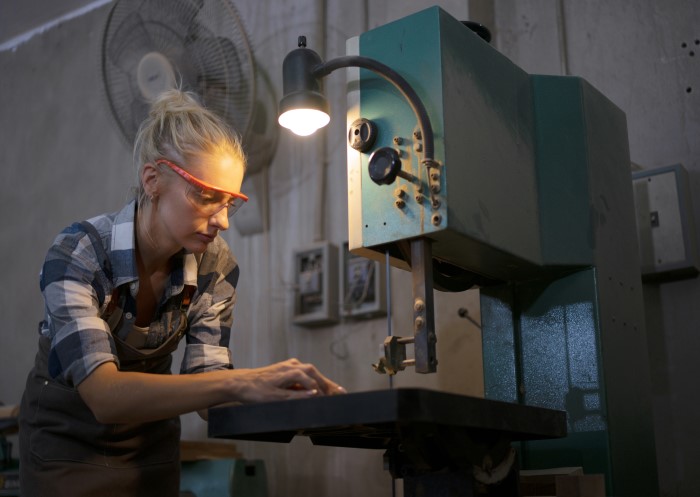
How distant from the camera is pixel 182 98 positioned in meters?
1.69

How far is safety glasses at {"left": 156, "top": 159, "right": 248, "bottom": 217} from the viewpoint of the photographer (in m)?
1.51

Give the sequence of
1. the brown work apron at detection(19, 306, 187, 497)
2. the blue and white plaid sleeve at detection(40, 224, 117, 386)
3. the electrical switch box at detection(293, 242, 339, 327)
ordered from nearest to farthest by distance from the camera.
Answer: the blue and white plaid sleeve at detection(40, 224, 117, 386) → the brown work apron at detection(19, 306, 187, 497) → the electrical switch box at detection(293, 242, 339, 327)

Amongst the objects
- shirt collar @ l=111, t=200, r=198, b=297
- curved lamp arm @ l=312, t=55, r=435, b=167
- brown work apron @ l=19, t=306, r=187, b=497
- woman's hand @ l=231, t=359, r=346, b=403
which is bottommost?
brown work apron @ l=19, t=306, r=187, b=497

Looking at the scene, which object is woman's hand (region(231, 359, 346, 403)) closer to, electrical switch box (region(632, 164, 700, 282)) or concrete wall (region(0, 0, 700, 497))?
concrete wall (region(0, 0, 700, 497))

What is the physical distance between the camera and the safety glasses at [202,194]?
1.51 meters

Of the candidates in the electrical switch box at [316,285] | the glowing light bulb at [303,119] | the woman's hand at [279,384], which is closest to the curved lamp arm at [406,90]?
the glowing light bulb at [303,119]

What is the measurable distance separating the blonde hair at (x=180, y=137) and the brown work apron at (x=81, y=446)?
0.31 meters

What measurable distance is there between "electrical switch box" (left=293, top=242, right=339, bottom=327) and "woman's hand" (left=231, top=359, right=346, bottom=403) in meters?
1.30

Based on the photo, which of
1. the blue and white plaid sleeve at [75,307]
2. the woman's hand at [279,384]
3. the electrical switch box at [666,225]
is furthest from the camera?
the electrical switch box at [666,225]

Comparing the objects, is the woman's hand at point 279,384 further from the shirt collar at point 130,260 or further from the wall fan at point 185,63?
the wall fan at point 185,63

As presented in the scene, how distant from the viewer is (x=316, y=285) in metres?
2.61

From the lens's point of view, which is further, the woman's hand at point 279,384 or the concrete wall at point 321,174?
the concrete wall at point 321,174

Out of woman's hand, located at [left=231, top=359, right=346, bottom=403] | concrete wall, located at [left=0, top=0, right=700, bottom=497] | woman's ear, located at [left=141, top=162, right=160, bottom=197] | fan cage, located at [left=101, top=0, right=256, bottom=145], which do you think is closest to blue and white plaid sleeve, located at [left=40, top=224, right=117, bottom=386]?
woman's ear, located at [left=141, top=162, right=160, bottom=197]

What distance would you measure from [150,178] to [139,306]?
0.24 metres
